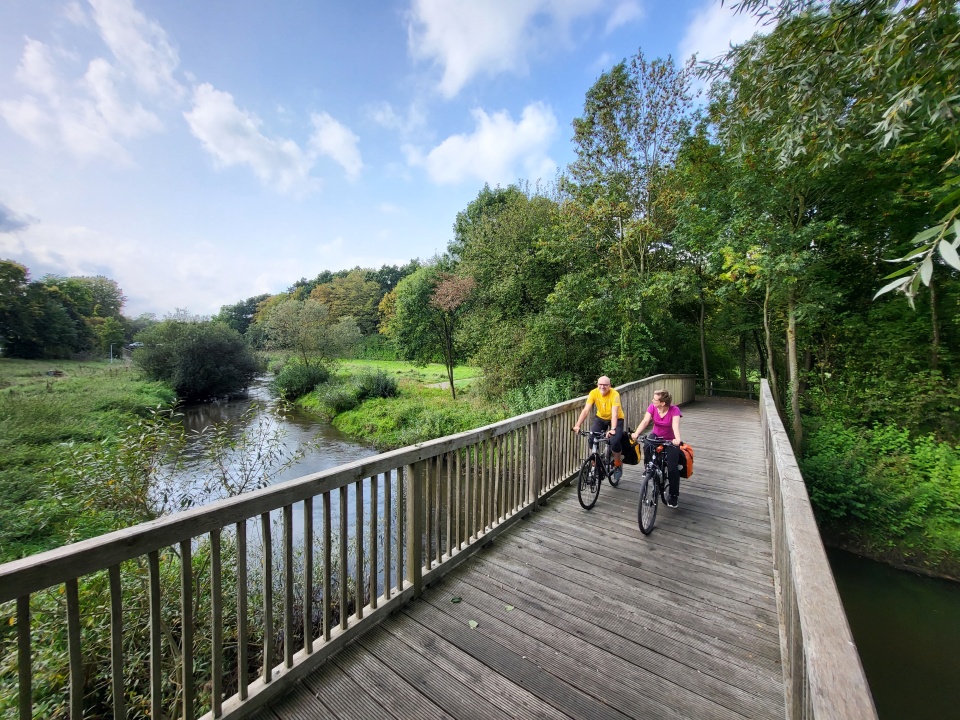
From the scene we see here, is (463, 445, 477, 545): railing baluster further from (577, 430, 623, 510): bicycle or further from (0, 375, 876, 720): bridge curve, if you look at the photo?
(577, 430, 623, 510): bicycle

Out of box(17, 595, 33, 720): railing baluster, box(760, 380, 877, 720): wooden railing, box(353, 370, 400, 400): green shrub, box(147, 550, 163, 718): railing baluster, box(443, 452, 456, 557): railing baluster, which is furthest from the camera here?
box(353, 370, 400, 400): green shrub

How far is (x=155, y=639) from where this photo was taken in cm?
156

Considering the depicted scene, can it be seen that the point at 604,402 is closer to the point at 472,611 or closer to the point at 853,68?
the point at 472,611

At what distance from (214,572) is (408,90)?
13.2m

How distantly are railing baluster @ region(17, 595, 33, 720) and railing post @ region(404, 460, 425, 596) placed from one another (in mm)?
1720

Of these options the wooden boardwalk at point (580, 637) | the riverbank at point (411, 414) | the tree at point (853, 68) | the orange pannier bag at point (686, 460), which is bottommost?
the riverbank at point (411, 414)

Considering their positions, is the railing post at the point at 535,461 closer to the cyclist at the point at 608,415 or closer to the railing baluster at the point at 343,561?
the cyclist at the point at 608,415

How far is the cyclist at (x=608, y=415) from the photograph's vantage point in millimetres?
4410

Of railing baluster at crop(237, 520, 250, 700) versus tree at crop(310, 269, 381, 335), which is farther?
tree at crop(310, 269, 381, 335)

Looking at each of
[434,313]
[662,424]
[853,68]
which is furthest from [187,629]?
[434,313]

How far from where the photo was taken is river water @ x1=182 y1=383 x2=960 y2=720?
18.1 ft

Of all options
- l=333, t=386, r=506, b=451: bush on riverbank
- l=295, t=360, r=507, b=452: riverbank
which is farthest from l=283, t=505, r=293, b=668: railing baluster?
l=295, t=360, r=507, b=452: riverbank

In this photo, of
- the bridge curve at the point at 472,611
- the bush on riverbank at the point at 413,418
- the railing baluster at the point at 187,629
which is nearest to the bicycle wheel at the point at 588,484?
the bridge curve at the point at 472,611

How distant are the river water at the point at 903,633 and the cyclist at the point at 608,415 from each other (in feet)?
13.3
